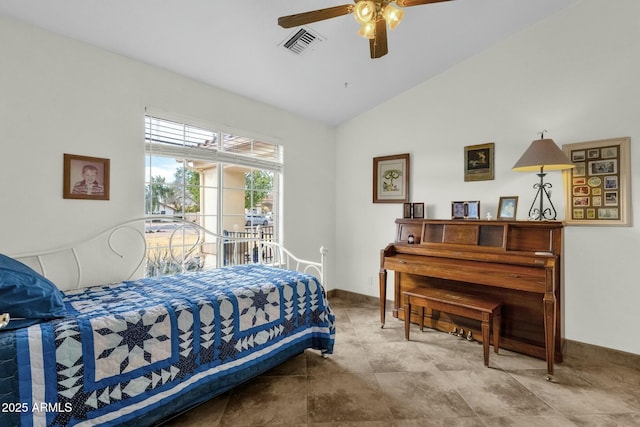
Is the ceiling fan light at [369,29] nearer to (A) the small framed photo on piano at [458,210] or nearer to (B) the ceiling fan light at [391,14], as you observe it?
(B) the ceiling fan light at [391,14]

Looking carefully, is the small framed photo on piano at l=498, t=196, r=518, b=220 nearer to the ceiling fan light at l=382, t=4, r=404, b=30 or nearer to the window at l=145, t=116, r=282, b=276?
the ceiling fan light at l=382, t=4, r=404, b=30

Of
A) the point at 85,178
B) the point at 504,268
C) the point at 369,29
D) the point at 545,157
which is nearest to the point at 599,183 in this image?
the point at 545,157

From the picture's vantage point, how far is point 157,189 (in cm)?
261

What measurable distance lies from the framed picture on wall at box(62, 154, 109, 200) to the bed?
1.05 ft

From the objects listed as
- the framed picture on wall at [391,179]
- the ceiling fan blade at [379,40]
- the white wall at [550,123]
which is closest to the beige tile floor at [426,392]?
the white wall at [550,123]

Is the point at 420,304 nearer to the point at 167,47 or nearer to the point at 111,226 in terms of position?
the point at 111,226

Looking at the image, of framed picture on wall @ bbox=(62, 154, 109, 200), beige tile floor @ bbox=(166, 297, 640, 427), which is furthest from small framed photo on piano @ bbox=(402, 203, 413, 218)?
framed picture on wall @ bbox=(62, 154, 109, 200)

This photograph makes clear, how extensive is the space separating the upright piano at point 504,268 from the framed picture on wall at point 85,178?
2583mm

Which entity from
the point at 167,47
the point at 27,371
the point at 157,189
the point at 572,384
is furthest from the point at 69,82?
the point at 572,384

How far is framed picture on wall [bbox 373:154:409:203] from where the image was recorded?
3.59m

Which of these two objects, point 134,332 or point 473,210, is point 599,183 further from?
point 134,332

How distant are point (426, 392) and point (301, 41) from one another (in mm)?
2847

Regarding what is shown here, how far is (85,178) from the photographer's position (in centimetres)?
216

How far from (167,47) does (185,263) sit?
184 cm
